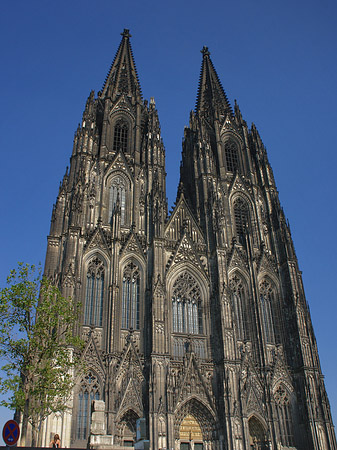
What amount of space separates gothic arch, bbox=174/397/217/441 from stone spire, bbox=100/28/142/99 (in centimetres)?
2708

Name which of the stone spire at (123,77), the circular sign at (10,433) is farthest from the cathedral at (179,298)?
the circular sign at (10,433)

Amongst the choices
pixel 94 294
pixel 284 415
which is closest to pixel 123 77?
pixel 94 294

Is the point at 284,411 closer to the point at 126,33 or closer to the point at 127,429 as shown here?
the point at 127,429

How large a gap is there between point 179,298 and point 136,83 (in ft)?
75.9

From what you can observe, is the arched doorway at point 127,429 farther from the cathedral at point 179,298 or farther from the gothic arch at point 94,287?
the gothic arch at point 94,287

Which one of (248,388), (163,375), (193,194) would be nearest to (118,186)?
(193,194)

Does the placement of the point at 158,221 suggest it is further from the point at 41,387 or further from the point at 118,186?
the point at 41,387

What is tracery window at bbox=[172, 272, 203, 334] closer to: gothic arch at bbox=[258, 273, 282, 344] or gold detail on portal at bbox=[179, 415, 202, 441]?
gothic arch at bbox=[258, 273, 282, 344]

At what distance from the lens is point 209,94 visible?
47.1 metres

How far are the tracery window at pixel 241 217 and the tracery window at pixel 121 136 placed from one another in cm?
1073

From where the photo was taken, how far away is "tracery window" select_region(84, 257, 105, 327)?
28188mm

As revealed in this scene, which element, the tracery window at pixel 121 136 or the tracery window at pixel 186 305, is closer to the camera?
the tracery window at pixel 186 305

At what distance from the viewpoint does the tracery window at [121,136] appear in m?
37.5

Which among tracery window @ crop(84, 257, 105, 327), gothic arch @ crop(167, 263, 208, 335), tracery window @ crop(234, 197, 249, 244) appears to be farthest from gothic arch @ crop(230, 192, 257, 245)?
tracery window @ crop(84, 257, 105, 327)
